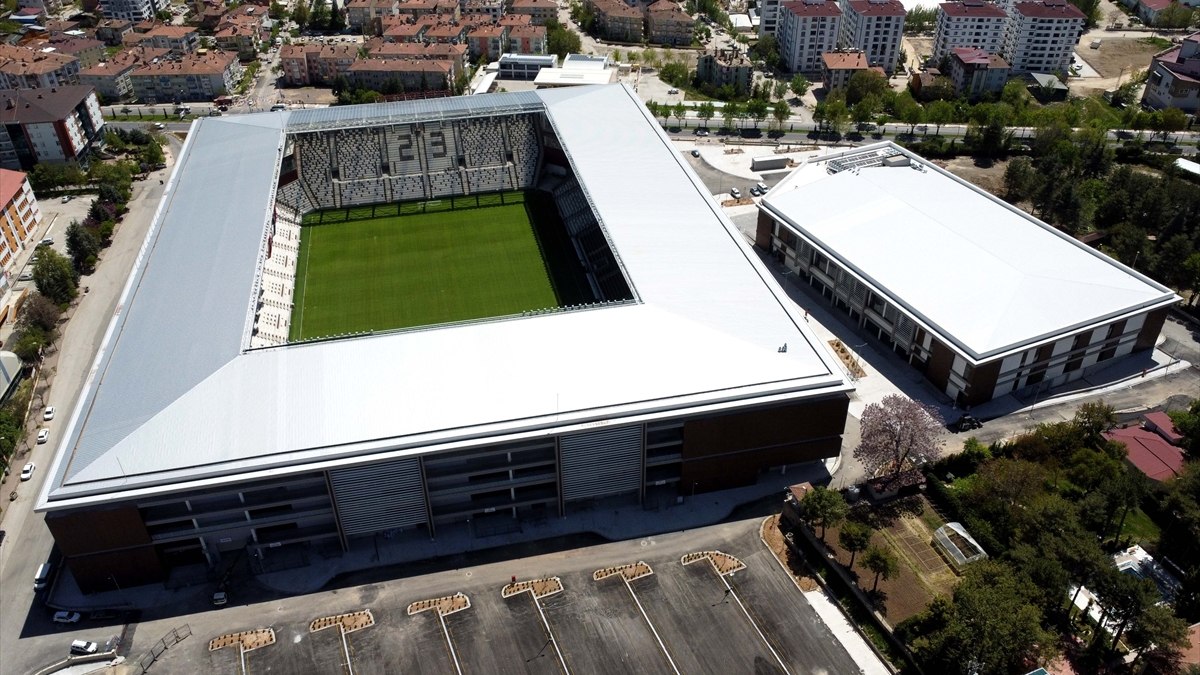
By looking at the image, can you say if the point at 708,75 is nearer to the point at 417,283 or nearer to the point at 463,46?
the point at 463,46

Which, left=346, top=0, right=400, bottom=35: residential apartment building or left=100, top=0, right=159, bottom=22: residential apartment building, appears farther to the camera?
left=100, top=0, right=159, bottom=22: residential apartment building

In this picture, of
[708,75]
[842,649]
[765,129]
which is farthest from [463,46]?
[842,649]

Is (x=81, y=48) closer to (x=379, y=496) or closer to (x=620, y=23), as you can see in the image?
(x=620, y=23)

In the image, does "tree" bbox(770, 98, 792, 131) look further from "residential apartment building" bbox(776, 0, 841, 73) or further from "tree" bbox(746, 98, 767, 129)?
"residential apartment building" bbox(776, 0, 841, 73)

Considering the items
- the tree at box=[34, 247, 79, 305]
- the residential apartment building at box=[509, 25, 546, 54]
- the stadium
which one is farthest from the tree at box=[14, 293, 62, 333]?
the residential apartment building at box=[509, 25, 546, 54]

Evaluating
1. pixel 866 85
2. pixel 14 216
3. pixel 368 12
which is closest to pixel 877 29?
pixel 866 85

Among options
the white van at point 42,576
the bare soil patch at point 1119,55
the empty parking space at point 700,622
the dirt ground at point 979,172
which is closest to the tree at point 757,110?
the dirt ground at point 979,172

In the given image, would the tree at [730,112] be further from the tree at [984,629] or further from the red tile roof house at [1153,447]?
the tree at [984,629]
